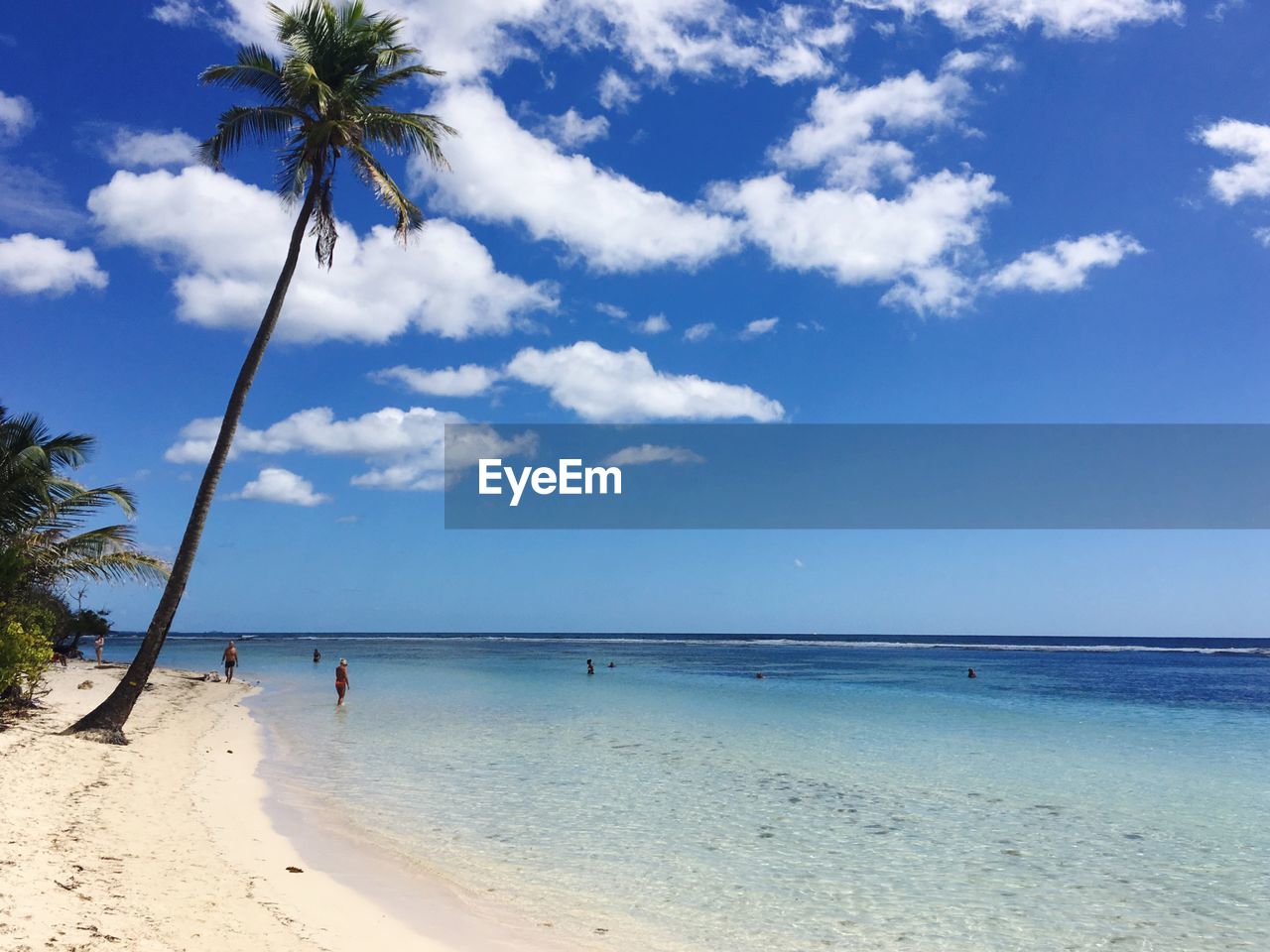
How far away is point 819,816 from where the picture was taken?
12250 mm

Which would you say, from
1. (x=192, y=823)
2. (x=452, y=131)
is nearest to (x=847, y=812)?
(x=192, y=823)

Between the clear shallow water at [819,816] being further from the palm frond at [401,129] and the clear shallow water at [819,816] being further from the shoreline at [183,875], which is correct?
the palm frond at [401,129]

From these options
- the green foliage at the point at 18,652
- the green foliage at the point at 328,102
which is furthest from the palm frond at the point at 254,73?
the green foliage at the point at 18,652

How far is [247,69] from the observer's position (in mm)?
15594

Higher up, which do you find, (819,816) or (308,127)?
(308,127)

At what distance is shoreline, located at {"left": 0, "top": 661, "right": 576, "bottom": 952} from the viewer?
19.8ft

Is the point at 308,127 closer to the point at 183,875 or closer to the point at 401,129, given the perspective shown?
the point at 401,129

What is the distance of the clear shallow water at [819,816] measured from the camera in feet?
27.0

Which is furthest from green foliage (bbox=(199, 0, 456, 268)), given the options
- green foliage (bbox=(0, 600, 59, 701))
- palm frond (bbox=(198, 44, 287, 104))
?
green foliage (bbox=(0, 600, 59, 701))

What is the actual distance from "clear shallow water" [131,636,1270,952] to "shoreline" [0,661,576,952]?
2.84 feet

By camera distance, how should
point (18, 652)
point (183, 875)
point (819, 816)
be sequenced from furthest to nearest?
point (18, 652) → point (819, 816) → point (183, 875)

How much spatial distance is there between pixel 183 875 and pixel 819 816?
873 cm

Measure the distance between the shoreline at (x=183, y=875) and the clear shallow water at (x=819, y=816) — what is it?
0.87 metres

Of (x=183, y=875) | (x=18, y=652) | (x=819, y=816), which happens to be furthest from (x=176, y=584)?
(x=819, y=816)
